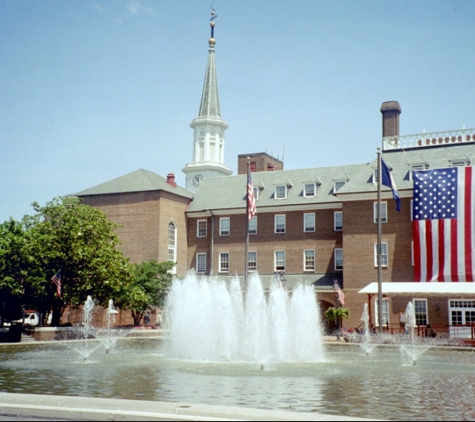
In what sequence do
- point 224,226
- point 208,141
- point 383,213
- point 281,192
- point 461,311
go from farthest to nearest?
point 208,141 → point 224,226 → point 281,192 → point 383,213 → point 461,311

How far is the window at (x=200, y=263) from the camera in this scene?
5703cm

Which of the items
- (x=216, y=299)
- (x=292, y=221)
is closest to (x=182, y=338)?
(x=216, y=299)

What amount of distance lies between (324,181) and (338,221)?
4.47 metres

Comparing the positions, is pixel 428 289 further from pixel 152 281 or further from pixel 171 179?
pixel 171 179

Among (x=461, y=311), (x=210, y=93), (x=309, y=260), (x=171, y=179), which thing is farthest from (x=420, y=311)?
(x=210, y=93)

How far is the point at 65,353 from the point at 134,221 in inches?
1144

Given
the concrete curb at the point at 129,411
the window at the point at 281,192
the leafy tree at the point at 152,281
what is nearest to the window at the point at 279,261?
the window at the point at 281,192

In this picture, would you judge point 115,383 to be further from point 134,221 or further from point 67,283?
point 134,221

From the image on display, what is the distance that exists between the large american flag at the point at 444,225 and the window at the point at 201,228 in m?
21.2

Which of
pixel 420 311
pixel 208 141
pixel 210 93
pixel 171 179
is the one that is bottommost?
pixel 420 311

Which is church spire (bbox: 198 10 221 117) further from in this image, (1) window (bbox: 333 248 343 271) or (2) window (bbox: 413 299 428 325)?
(2) window (bbox: 413 299 428 325)

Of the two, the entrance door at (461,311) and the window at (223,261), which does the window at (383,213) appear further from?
the window at (223,261)

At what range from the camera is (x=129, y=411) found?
34.7 ft

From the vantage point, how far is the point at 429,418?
35.3ft
